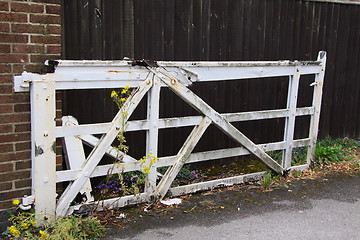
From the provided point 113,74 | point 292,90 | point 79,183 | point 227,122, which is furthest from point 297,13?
point 79,183

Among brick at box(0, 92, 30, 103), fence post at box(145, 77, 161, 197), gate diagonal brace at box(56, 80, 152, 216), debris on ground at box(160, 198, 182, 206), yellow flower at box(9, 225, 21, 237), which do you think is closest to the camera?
yellow flower at box(9, 225, 21, 237)

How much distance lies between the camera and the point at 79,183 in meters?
3.66

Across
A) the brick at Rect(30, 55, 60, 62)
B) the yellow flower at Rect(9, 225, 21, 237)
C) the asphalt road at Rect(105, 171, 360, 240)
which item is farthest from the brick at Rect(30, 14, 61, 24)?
the asphalt road at Rect(105, 171, 360, 240)

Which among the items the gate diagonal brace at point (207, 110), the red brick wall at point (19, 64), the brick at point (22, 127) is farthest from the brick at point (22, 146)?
the gate diagonal brace at point (207, 110)

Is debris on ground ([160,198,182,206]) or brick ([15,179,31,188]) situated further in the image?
debris on ground ([160,198,182,206])

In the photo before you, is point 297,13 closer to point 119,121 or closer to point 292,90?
point 292,90

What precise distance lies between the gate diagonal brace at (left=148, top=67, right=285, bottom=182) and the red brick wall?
1.01 metres

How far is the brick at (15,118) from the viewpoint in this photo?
3.32 m

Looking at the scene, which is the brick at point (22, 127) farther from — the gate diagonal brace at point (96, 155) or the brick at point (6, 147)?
the gate diagonal brace at point (96, 155)

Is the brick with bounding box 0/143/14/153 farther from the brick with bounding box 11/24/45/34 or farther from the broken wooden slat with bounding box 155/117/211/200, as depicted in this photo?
the broken wooden slat with bounding box 155/117/211/200

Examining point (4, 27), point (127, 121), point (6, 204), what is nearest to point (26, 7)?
point (4, 27)

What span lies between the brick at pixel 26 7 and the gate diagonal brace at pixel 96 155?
43.6 inches

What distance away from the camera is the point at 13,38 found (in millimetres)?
3279

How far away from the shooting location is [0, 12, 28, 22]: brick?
3213 mm
